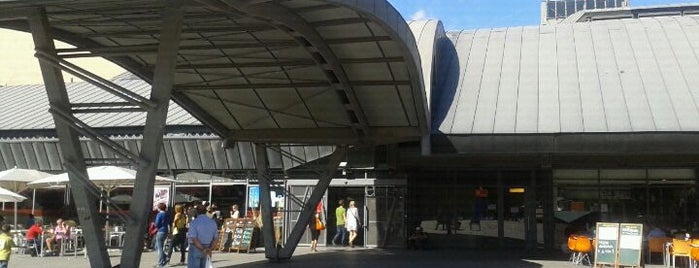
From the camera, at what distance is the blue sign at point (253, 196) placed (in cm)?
2520

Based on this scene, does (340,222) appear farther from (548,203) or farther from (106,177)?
(106,177)

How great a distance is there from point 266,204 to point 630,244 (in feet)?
28.6

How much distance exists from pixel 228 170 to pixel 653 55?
14.1 metres

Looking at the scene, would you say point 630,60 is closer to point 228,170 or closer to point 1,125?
point 228,170

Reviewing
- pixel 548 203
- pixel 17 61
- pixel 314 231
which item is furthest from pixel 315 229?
pixel 17 61

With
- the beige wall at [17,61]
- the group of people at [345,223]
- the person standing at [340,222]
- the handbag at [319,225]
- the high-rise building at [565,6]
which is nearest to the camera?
the handbag at [319,225]

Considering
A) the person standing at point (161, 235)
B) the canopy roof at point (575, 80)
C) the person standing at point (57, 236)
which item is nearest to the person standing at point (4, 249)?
the person standing at point (161, 235)

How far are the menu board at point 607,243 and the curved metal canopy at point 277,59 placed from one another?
4.74 meters

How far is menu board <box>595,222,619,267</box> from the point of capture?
16.6 m

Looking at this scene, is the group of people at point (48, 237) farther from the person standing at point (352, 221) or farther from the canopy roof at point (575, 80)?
the canopy roof at point (575, 80)

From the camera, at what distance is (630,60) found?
2050cm

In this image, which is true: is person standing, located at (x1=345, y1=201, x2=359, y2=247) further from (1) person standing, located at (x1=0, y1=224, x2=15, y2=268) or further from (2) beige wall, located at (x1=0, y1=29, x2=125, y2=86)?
(2) beige wall, located at (x1=0, y1=29, x2=125, y2=86)

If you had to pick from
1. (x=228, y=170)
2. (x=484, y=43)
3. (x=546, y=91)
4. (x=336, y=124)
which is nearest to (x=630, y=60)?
(x=546, y=91)

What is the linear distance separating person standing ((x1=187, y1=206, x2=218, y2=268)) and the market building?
1.22 metres
